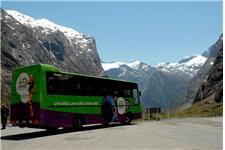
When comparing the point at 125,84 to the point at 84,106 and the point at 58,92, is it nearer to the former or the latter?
the point at 84,106

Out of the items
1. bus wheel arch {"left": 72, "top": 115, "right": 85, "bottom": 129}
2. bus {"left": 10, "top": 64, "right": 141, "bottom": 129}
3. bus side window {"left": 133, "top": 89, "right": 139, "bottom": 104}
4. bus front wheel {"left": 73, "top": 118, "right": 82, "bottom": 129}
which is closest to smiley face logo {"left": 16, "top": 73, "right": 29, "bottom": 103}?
bus {"left": 10, "top": 64, "right": 141, "bottom": 129}

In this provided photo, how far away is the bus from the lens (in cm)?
2461

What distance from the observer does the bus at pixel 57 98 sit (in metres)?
24.6

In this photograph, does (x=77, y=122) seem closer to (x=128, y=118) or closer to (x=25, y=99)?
(x=25, y=99)

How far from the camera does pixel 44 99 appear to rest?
80.8 ft

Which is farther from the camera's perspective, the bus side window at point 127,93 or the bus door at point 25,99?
the bus side window at point 127,93

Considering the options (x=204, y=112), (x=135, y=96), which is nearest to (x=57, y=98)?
(x=135, y=96)

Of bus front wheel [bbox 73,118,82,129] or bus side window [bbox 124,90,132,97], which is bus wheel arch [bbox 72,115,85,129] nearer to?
bus front wheel [bbox 73,118,82,129]

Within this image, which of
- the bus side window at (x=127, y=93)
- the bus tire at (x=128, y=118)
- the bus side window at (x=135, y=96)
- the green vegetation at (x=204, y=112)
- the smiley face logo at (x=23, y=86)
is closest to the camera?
the smiley face logo at (x=23, y=86)

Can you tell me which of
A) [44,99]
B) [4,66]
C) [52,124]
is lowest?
[52,124]

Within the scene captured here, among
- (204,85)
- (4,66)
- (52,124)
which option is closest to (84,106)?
(52,124)

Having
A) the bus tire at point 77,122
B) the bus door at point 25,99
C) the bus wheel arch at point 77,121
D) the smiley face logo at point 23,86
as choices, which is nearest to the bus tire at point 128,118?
the bus wheel arch at point 77,121

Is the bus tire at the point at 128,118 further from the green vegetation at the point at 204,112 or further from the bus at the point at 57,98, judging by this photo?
the green vegetation at the point at 204,112

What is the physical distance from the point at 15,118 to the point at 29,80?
2.61 m
